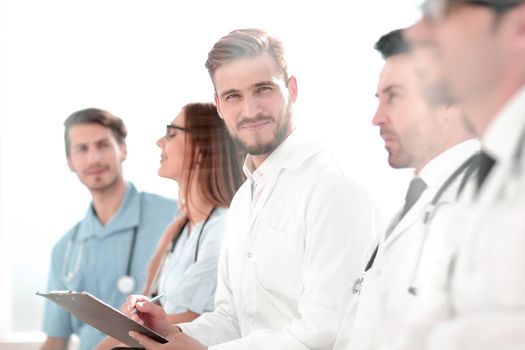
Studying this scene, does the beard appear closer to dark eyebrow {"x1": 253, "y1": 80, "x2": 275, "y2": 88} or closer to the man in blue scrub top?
dark eyebrow {"x1": 253, "y1": 80, "x2": 275, "y2": 88}

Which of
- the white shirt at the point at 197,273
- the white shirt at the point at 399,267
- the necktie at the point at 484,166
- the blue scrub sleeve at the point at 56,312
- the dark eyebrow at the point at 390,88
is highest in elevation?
the dark eyebrow at the point at 390,88

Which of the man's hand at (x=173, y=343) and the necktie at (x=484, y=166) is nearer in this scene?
Answer: the necktie at (x=484, y=166)

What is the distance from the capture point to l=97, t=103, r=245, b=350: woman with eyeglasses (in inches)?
56.2

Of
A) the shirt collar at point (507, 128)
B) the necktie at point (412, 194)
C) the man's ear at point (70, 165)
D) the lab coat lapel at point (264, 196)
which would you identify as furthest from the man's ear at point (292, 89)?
the shirt collar at point (507, 128)

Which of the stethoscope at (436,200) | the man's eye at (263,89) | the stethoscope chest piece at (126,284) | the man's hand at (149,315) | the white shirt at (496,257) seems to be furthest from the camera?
the stethoscope chest piece at (126,284)

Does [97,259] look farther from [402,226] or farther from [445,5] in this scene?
[445,5]

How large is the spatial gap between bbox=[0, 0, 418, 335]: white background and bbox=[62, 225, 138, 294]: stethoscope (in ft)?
0.12

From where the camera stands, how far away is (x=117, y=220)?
5.44 feet

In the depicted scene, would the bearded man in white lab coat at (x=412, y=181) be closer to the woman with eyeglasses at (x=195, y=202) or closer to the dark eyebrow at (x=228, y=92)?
the dark eyebrow at (x=228, y=92)

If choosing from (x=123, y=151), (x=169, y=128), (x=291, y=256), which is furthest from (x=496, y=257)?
(x=123, y=151)

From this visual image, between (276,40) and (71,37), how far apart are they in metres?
0.54

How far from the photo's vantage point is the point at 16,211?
1741 millimetres

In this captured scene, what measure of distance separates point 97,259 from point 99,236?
43mm

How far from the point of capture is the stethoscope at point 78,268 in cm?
163
